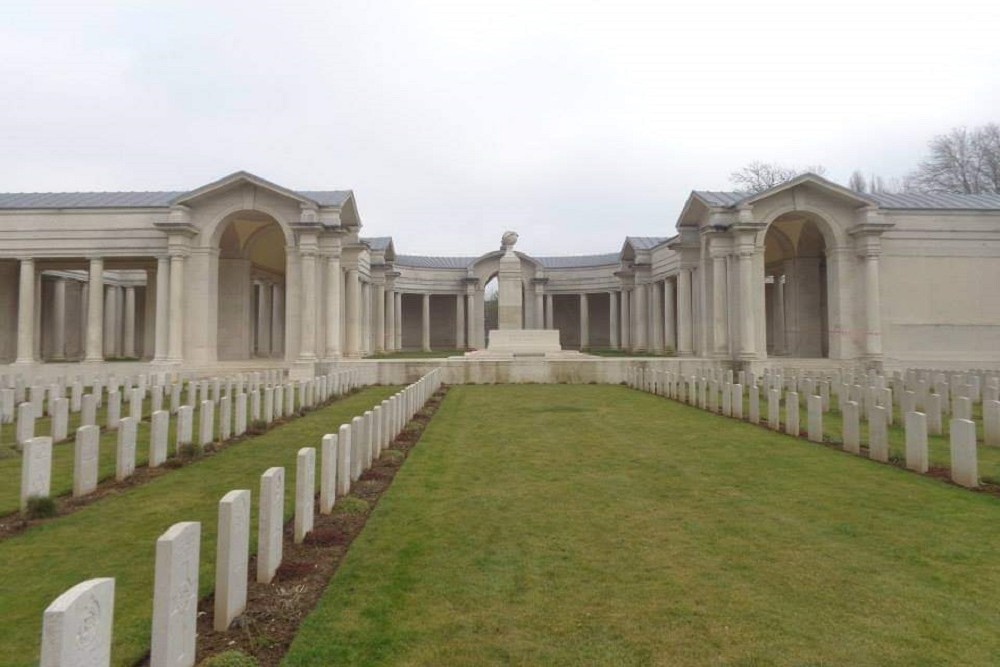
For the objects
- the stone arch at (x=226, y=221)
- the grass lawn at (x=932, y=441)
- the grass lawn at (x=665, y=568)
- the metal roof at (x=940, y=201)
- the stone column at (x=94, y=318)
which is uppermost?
the metal roof at (x=940, y=201)

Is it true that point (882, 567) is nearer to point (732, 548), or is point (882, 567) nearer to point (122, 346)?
point (732, 548)

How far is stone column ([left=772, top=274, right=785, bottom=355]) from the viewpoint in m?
37.6

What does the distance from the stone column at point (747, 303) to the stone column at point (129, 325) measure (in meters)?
38.6

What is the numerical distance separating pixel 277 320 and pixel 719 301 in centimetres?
2996

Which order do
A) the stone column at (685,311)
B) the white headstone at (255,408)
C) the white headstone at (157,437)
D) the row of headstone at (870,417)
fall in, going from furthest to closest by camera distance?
the stone column at (685,311), the white headstone at (255,408), the white headstone at (157,437), the row of headstone at (870,417)

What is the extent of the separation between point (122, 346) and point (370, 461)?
4222 cm

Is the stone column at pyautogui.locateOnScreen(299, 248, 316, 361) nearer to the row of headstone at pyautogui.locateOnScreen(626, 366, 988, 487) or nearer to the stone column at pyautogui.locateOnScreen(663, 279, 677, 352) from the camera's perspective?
the row of headstone at pyautogui.locateOnScreen(626, 366, 988, 487)

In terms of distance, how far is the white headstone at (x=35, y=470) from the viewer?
→ 20.4 feet

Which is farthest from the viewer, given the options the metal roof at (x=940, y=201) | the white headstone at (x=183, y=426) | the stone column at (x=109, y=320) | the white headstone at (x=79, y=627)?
the stone column at (x=109, y=320)

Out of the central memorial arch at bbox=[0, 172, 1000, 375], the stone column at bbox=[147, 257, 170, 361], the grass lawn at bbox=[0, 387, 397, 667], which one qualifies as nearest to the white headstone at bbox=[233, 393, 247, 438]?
the grass lawn at bbox=[0, 387, 397, 667]

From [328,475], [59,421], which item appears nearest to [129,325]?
[59,421]

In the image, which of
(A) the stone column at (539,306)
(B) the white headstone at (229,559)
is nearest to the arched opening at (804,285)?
(A) the stone column at (539,306)

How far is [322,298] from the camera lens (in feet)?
86.2

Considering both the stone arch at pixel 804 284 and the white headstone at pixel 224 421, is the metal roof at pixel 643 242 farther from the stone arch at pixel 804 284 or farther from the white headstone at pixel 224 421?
the white headstone at pixel 224 421
